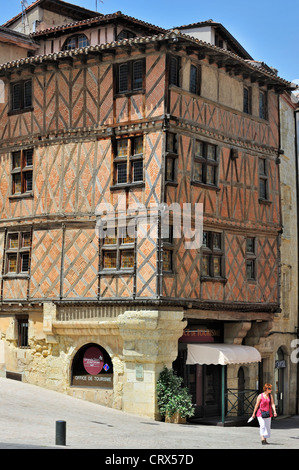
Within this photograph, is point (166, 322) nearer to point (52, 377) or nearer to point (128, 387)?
point (128, 387)

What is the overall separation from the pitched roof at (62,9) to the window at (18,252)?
30.8ft

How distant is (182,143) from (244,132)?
10.7ft

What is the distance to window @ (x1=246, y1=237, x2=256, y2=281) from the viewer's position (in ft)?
81.5

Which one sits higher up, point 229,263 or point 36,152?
point 36,152

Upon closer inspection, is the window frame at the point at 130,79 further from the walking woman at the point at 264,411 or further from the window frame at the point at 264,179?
the walking woman at the point at 264,411

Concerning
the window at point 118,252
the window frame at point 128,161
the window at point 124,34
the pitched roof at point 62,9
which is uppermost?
the pitched roof at point 62,9

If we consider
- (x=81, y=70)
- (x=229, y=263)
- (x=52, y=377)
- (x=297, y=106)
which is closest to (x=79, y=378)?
(x=52, y=377)

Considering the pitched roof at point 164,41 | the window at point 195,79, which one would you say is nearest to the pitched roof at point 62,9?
the pitched roof at point 164,41

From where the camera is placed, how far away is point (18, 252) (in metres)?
24.1

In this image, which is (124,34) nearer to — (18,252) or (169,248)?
(18,252)

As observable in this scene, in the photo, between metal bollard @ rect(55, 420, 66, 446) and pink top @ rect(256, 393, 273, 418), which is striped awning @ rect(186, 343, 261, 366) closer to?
pink top @ rect(256, 393, 273, 418)

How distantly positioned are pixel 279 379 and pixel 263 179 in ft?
24.5

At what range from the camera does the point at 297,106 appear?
103 feet

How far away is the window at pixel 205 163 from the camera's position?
23031 mm
